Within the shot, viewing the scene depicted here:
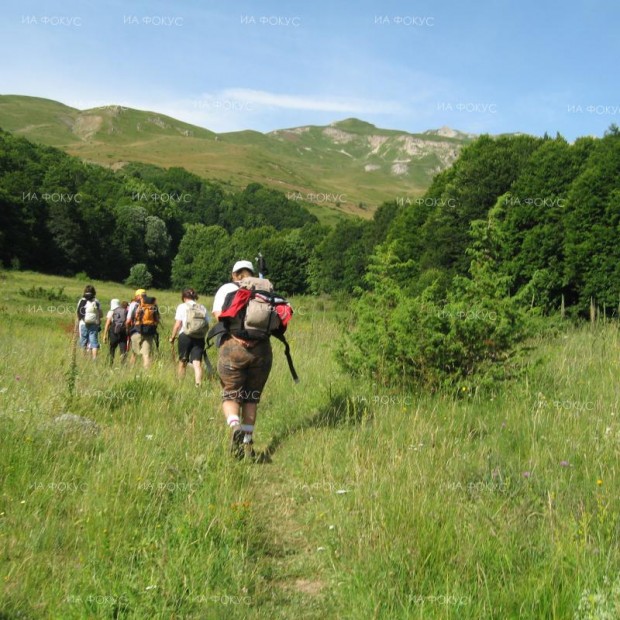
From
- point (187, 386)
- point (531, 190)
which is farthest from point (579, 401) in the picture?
point (531, 190)

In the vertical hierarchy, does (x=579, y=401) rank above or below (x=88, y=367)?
above

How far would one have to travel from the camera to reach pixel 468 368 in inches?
254

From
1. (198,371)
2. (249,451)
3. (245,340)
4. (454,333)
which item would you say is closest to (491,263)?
(454,333)

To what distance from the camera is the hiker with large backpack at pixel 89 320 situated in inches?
519

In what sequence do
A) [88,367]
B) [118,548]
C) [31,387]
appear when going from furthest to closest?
[88,367] → [31,387] → [118,548]

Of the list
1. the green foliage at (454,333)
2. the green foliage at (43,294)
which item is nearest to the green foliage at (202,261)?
the green foliage at (43,294)

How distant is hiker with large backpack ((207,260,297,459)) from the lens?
18.8ft

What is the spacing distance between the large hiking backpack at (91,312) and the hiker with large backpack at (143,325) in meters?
1.72

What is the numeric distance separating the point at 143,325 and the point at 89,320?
2.41 meters

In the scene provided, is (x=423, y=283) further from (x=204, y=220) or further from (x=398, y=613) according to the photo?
(x=204, y=220)

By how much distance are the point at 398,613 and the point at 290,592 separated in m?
0.72

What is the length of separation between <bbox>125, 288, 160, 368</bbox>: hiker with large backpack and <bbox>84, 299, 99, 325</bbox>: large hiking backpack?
5.64ft

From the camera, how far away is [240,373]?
589 centimetres

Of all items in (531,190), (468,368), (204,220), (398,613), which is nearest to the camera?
(398,613)
